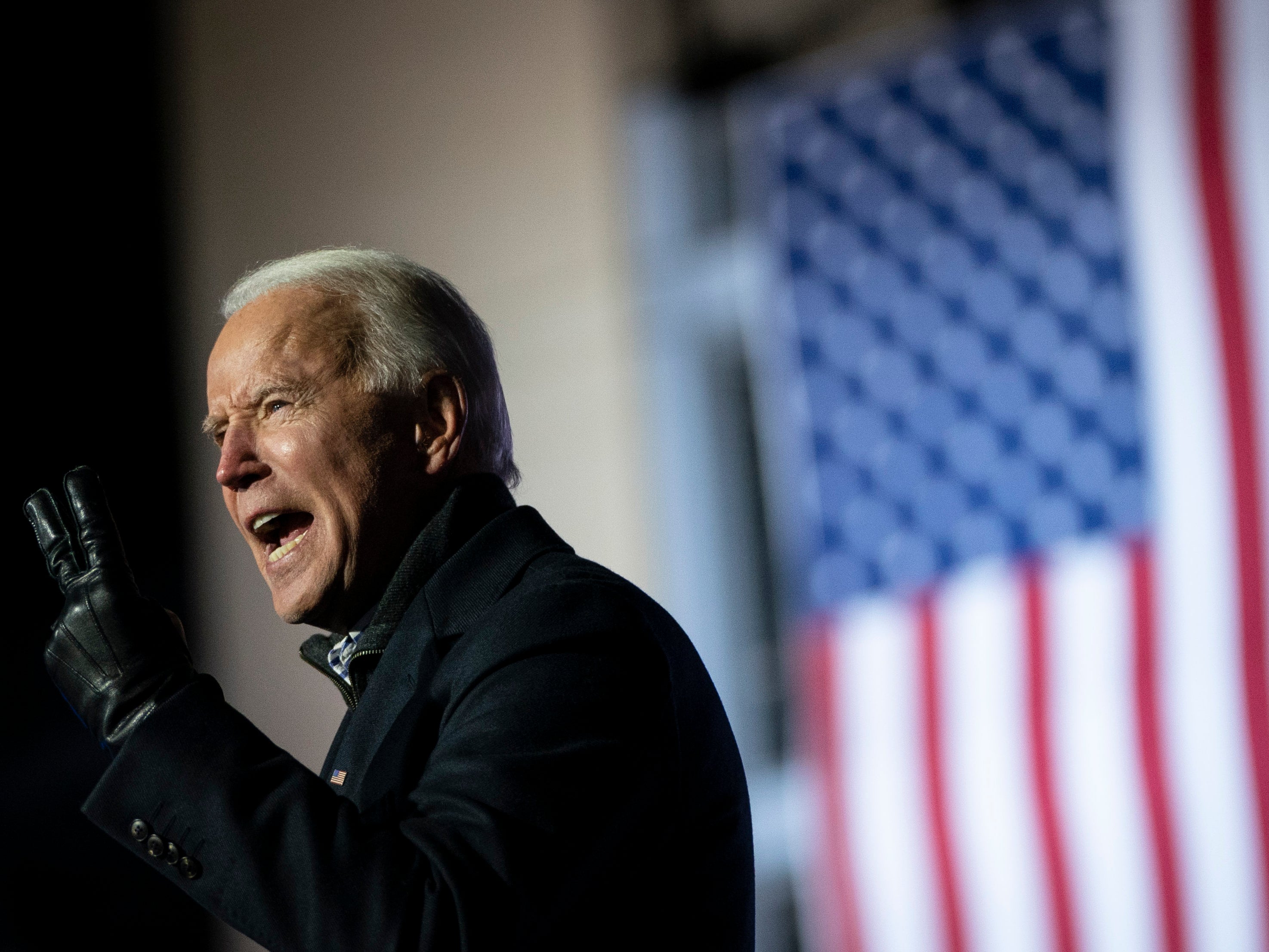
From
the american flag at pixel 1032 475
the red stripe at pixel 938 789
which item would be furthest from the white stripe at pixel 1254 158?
the red stripe at pixel 938 789

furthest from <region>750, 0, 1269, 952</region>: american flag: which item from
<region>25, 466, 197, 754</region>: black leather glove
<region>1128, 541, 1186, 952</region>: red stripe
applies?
<region>25, 466, 197, 754</region>: black leather glove

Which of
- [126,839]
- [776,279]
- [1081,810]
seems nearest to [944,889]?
[1081,810]

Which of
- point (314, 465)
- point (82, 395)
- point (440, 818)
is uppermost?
point (82, 395)

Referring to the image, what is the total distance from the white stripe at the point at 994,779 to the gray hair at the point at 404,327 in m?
1.95

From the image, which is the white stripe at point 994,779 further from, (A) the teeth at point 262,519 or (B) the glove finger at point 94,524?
(B) the glove finger at point 94,524

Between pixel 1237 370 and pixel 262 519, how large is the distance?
7.20 feet

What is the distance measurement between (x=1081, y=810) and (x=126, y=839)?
2378mm

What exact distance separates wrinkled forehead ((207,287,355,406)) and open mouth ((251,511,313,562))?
11cm

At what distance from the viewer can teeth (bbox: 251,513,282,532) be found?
4.26 ft

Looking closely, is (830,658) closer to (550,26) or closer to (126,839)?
(550,26)

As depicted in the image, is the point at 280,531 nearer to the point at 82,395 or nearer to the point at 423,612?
the point at 423,612

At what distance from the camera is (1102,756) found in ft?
9.70

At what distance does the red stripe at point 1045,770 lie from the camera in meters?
2.93

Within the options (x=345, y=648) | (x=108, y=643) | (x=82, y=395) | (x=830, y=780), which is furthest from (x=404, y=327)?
(x=82, y=395)
